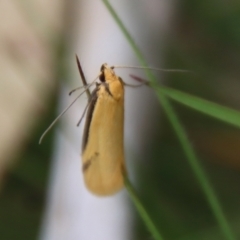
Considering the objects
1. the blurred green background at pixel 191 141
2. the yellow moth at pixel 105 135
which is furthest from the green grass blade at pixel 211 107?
the blurred green background at pixel 191 141

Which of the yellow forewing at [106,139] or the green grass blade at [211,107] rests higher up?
the yellow forewing at [106,139]

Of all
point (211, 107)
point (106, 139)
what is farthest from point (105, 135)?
point (211, 107)

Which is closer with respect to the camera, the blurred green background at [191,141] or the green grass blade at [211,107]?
the green grass blade at [211,107]

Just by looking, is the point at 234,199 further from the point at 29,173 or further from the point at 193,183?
the point at 29,173

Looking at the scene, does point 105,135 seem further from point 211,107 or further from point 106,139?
point 211,107

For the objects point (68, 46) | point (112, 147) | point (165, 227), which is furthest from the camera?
point (68, 46)

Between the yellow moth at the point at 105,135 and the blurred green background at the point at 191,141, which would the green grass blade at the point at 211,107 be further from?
the blurred green background at the point at 191,141

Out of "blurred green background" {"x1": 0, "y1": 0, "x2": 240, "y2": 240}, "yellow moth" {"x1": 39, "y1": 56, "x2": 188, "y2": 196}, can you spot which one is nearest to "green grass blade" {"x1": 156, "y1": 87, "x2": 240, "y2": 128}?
"yellow moth" {"x1": 39, "y1": 56, "x2": 188, "y2": 196}

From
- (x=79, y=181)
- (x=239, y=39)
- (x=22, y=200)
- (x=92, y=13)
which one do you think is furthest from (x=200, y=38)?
(x=22, y=200)
